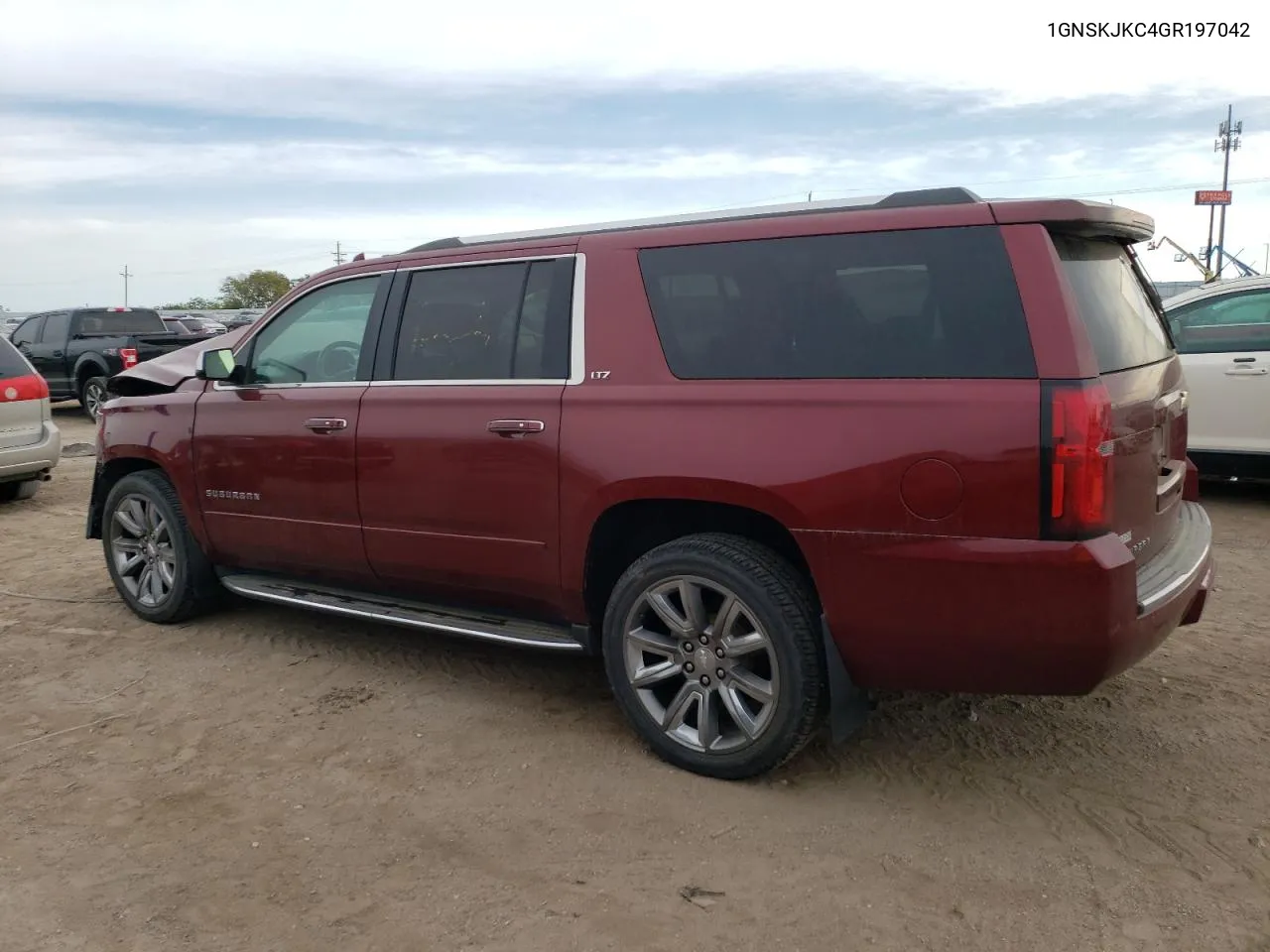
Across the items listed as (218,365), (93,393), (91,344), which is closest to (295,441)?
(218,365)

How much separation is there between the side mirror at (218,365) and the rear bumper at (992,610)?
10.1 feet

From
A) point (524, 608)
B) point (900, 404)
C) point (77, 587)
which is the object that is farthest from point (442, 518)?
point (77, 587)

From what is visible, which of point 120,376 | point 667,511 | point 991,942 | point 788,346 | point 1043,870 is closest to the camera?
point 991,942

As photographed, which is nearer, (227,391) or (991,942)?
(991,942)

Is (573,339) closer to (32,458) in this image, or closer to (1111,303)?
(1111,303)

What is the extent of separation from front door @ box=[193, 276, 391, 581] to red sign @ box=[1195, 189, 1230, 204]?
198 feet

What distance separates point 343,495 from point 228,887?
6.06 ft

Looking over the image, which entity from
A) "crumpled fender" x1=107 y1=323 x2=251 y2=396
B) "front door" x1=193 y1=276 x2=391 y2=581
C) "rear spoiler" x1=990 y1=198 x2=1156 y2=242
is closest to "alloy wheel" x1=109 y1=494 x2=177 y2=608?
"front door" x1=193 y1=276 x2=391 y2=581

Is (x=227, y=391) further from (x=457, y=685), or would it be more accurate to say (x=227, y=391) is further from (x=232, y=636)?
(x=457, y=685)

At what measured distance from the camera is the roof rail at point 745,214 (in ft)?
10.8

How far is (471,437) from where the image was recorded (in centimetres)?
406

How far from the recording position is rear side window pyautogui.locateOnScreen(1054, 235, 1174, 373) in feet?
10.4

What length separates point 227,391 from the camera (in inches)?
199

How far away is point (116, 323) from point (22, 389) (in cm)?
798
